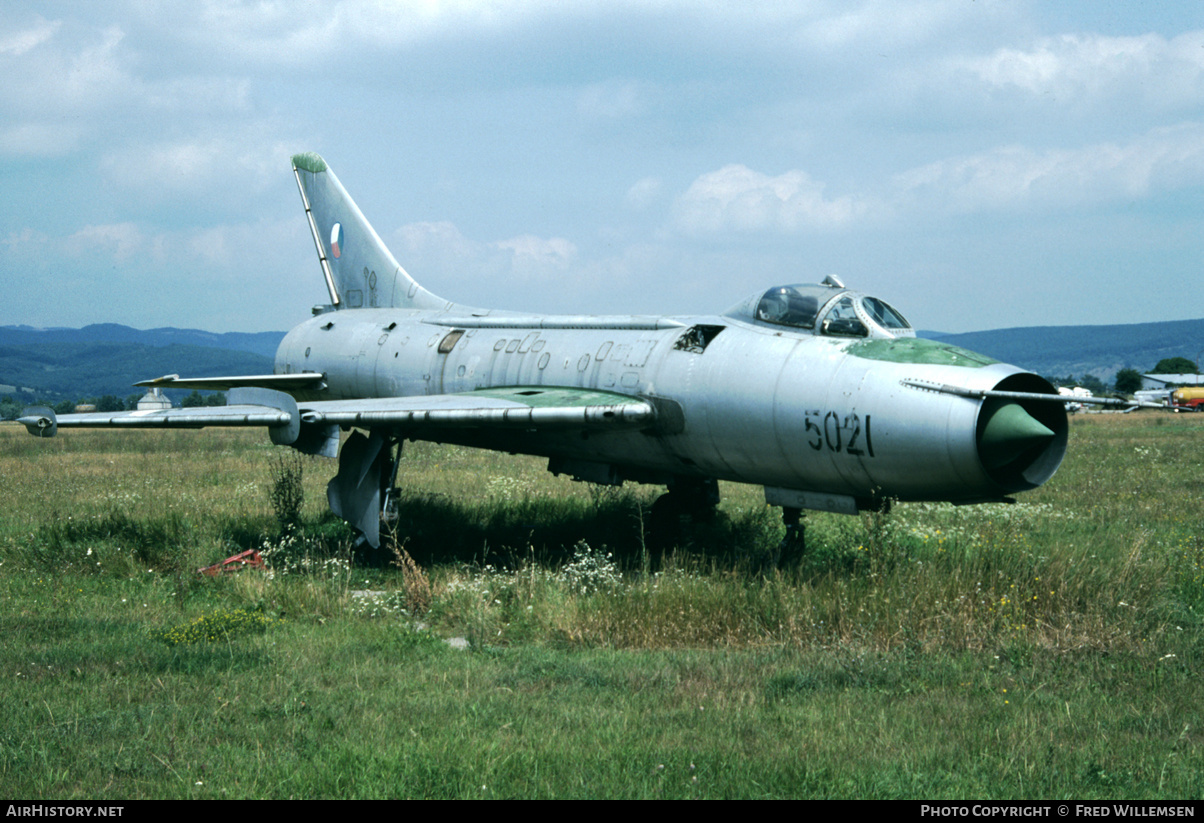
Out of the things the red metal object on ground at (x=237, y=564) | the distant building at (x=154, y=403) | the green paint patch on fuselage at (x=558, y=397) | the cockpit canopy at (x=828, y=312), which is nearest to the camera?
the cockpit canopy at (x=828, y=312)

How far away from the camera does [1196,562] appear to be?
9672 mm

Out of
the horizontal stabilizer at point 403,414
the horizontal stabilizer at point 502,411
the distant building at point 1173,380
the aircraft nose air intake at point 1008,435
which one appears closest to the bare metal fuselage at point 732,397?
the aircraft nose air intake at point 1008,435

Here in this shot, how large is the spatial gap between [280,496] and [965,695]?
11674 millimetres

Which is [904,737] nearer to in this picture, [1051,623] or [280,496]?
[1051,623]

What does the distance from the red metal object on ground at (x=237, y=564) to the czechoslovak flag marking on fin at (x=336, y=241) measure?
720 cm

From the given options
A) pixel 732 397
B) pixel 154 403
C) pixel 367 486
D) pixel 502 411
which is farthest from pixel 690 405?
pixel 154 403

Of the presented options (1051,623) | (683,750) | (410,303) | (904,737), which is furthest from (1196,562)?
(410,303)

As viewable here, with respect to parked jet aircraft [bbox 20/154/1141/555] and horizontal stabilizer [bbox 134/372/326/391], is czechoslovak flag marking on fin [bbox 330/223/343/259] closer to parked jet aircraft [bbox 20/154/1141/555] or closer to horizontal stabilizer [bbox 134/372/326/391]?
parked jet aircraft [bbox 20/154/1141/555]

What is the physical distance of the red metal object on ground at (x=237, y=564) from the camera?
1055 cm

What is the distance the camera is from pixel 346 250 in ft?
56.8

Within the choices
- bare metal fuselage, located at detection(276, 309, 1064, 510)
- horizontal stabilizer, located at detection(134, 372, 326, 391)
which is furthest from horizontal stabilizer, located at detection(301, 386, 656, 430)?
horizontal stabilizer, located at detection(134, 372, 326, 391)

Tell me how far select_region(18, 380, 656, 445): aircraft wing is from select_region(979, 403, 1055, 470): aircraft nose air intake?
3.62m

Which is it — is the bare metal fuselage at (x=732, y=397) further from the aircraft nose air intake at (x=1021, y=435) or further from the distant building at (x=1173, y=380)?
the distant building at (x=1173, y=380)

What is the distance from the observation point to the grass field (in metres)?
5.10
